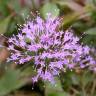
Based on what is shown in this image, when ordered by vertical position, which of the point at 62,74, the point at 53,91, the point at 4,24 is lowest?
the point at 53,91

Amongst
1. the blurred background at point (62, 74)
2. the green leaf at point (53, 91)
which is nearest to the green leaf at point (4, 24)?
the blurred background at point (62, 74)

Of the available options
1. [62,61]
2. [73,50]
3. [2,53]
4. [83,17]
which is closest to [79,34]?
[83,17]

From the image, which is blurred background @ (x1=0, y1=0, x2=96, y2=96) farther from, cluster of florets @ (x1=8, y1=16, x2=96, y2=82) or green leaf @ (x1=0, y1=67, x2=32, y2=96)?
cluster of florets @ (x1=8, y1=16, x2=96, y2=82)

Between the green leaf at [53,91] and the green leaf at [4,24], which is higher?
the green leaf at [4,24]

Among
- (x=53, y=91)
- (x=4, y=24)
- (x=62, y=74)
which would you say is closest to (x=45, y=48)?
(x=53, y=91)

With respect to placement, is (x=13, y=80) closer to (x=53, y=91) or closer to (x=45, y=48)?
(x=53, y=91)

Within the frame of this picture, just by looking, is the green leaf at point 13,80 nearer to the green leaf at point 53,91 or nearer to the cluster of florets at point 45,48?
the green leaf at point 53,91

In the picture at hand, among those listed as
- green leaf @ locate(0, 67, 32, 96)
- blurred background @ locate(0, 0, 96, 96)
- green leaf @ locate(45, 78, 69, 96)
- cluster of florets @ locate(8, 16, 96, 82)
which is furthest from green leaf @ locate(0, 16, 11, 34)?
cluster of florets @ locate(8, 16, 96, 82)

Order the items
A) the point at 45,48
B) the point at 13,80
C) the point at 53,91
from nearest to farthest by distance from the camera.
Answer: the point at 45,48 → the point at 53,91 → the point at 13,80

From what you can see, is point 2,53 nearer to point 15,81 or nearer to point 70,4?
point 15,81
